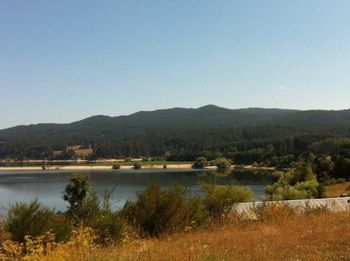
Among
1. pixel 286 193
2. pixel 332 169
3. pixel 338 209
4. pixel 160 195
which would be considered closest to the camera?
pixel 160 195

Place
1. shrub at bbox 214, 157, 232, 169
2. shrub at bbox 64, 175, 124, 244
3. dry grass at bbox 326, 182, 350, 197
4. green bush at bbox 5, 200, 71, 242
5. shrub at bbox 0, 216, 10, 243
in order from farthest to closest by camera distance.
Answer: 1. shrub at bbox 214, 157, 232, 169
2. dry grass at bbox 326, 182, 350, 197
3. shrub at bbox 64, 175, 124, 244
4. shrub at bbox 0, 216, 10, 243
5. green bush at bbox 5, 200, 71, 242

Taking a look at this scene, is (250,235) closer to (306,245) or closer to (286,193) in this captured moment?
(306,245)

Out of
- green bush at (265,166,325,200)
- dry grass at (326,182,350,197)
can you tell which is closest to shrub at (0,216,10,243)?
green bush at (265,166,325,200)

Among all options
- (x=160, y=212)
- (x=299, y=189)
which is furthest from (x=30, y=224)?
(x=299, y=189)

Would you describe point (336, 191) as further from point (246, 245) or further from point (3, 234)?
point (3, 234)

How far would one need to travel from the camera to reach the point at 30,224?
893 cm

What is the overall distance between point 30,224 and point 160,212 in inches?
118

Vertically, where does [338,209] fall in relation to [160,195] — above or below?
below

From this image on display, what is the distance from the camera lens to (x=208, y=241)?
8.29 metres

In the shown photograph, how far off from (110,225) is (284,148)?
16241 cm

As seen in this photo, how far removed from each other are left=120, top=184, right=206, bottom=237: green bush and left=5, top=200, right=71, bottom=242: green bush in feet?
6.68

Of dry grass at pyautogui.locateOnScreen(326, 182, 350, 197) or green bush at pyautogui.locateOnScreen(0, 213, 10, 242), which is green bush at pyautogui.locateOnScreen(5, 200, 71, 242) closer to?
green bush at pyautogui.locateOnScreen(0, 213, 10, 242)

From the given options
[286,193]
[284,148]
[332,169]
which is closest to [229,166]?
[284,148]

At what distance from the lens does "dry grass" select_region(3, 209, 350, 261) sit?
6.44 metres
